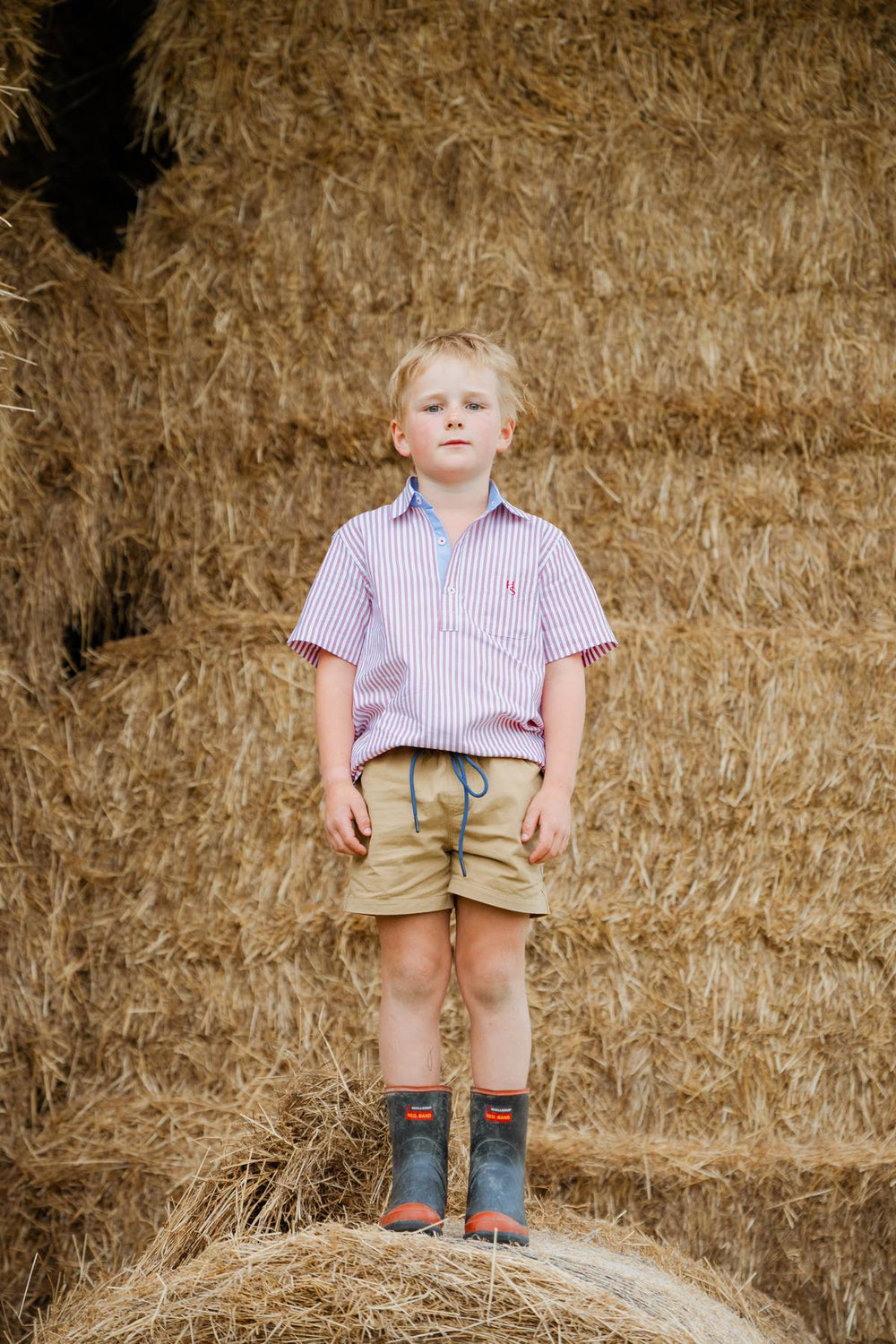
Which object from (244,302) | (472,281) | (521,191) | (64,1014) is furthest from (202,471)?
(64,1014)

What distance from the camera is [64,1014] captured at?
2965 millimetres

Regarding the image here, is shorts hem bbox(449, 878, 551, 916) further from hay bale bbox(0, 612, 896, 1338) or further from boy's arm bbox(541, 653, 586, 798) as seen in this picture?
hay bale bbox(0, 612, 896, 1338)

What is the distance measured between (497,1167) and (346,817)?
510mm

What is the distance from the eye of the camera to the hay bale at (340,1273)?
1.61m

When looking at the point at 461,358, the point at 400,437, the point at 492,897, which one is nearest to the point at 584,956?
the point at 492,897

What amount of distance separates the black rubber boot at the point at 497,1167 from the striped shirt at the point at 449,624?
48 centimetres

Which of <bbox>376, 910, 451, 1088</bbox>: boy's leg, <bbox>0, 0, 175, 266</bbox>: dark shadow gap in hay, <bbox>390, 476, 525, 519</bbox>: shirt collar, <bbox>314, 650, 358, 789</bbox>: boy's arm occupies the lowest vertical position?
<bbox>376, 910, 451, 1088</bbox>: boy's leg

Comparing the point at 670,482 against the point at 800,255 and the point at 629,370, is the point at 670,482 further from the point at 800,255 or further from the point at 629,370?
the point at 800,255

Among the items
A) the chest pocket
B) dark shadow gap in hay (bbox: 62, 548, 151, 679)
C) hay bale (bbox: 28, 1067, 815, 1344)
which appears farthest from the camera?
dark shadow gap in hay (bbox: 62, 548, 151, 679)

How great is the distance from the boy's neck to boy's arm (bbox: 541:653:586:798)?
10.3 inches

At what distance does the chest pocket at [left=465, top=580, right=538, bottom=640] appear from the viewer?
2086 millimetres

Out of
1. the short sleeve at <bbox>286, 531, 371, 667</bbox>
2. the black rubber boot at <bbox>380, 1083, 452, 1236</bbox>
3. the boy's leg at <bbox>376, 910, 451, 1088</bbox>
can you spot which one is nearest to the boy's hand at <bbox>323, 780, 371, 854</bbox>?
the boy's leg at <bbox>376, 910, 451, 1088</bbox>

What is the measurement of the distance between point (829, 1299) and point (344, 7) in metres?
2.79

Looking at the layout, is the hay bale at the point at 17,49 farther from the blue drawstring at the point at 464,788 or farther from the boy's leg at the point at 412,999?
the boy's leg at the point at 412,999
